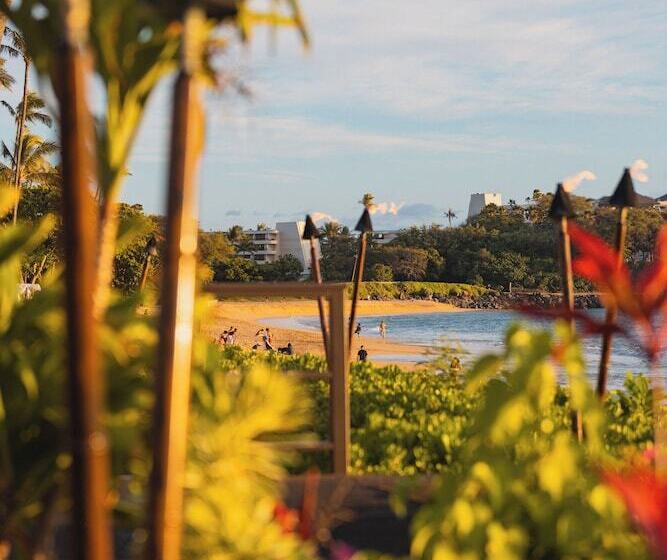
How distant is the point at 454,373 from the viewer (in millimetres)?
7637

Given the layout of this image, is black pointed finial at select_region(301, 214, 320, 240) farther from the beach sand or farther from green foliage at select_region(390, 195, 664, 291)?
green foliage at select_region(390, 195, 664, 291)

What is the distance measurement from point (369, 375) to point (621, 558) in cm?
516

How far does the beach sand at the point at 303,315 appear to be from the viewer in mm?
38531

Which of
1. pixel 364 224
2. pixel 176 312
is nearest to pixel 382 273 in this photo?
pixel 364 224

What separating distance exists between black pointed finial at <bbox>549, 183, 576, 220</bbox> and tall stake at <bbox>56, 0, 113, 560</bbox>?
8.83 ft

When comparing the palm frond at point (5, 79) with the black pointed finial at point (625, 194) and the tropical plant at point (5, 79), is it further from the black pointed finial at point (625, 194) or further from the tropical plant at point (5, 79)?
the black pointed finial at point (625, 194)

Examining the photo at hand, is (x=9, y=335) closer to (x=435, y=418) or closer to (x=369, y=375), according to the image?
(x=435, y=418)

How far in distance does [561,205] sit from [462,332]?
50810 mm

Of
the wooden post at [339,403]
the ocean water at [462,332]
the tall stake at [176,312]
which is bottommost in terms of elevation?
the ocean water at [462,332]

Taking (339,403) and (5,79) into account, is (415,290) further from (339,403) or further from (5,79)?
(339,403)

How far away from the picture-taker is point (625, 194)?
3.71m

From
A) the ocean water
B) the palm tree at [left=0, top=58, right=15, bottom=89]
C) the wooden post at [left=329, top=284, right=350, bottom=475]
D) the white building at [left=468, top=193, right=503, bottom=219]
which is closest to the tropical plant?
the palm tree at [left=0, top=58, right=15, bottom=89]

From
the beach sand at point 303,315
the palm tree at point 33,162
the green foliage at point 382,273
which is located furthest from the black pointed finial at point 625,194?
the green foliage at point 382,273

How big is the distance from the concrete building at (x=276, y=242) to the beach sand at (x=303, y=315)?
35182 millimetres
